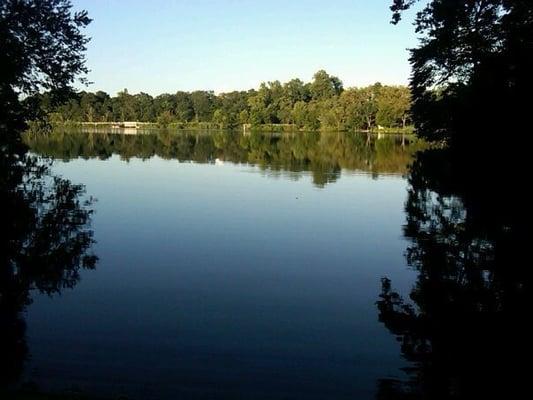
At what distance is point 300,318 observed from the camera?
10922 millimetres

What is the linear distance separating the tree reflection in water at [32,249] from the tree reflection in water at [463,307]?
6293mm

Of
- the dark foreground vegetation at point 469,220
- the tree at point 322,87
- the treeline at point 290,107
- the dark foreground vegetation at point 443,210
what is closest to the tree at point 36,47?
the dark foreground vegetation at point 443,210

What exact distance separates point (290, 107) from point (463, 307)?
156 meters

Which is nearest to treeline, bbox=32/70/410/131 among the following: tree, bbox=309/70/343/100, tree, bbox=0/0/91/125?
tree, bbox=309/70/343/100

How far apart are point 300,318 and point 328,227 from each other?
9862 millimetres

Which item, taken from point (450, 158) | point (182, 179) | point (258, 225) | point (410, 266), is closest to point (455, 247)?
point (410, 266)

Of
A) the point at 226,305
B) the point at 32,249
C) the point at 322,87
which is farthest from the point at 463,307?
the point at 322,87

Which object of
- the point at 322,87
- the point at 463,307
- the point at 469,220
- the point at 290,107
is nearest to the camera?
the point at 463,307

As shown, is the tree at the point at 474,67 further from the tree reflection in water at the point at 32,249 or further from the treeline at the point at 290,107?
the treeline at the point at 290,107

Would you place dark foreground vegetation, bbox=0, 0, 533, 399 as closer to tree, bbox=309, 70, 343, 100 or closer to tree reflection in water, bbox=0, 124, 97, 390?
tree reflection in water, bbox=0, 124, 97, 390

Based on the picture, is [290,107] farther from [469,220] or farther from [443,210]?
[469,220]

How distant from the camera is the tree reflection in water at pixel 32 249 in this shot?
945 cm

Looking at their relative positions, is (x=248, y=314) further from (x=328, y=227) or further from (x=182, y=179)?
(x=182, y=179)

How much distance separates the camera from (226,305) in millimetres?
11586
